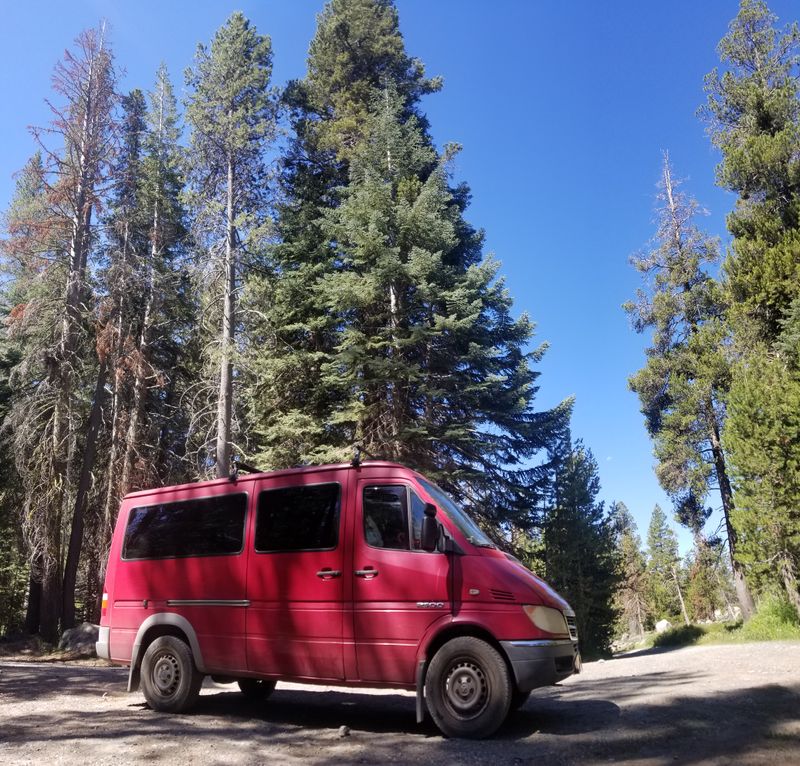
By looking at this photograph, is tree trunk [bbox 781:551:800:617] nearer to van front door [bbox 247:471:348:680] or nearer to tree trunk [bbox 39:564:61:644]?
van front door [bbox 247:471:348:680]

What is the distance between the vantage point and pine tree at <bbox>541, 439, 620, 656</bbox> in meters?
24.2

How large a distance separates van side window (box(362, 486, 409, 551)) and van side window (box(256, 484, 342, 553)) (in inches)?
14.0

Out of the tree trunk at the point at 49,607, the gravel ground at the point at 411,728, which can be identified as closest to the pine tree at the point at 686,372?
the gravel ground at the point at 411,728

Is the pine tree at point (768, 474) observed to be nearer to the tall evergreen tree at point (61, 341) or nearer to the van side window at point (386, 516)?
the van side window at point (386, 516)

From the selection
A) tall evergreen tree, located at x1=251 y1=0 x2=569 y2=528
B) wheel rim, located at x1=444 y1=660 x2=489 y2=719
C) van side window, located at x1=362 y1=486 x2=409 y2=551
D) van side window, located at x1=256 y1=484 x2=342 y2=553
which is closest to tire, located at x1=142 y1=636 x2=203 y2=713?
van side window, located at x1=256 y1=484 x2=342 y2=553

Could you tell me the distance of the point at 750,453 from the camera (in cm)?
1611

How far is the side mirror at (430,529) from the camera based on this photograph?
207 inches

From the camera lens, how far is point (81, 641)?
54.6 feet

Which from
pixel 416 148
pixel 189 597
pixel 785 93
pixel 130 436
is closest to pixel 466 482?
pixel 189 597

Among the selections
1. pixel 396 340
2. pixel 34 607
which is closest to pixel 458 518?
pixel 396 340

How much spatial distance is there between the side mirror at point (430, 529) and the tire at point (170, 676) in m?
3.38

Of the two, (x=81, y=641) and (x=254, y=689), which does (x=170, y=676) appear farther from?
(x=81, y=641)

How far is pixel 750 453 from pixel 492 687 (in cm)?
1448

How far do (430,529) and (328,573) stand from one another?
129 centimetres
